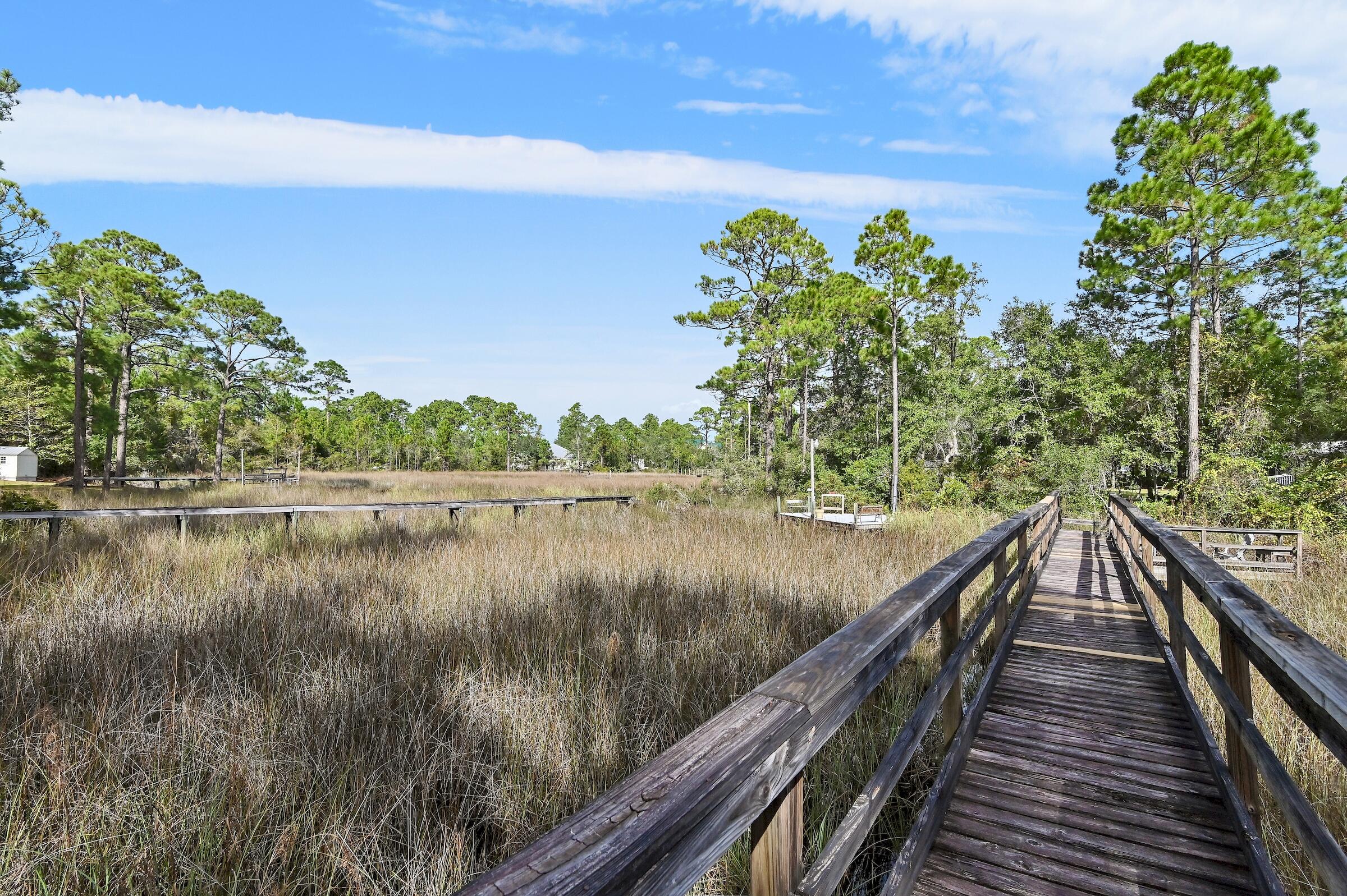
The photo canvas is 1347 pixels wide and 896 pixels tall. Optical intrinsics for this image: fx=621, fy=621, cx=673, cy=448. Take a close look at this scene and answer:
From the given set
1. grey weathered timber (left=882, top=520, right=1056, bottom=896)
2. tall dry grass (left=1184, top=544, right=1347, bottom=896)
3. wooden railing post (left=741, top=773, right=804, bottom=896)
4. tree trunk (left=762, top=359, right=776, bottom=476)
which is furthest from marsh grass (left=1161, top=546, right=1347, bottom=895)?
tree trunk (left=762, top=359, right=776, bottom=476)

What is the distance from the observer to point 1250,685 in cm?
247

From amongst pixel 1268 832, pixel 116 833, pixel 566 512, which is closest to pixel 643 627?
pixel 116 833

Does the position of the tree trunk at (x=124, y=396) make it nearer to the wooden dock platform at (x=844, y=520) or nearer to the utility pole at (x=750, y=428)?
the wooden dock platform at (x=844, y=520)

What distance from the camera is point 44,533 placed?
902 cm

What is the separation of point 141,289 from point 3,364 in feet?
30.0

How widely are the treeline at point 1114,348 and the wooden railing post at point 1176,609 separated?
16610 mm

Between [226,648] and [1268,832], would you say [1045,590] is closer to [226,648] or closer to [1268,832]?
[1268,832]

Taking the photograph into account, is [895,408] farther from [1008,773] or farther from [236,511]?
[1008,773]

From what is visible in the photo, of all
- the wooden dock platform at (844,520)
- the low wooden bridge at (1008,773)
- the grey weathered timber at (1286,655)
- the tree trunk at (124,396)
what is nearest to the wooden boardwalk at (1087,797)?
the low wooden bridge at (1008,773)

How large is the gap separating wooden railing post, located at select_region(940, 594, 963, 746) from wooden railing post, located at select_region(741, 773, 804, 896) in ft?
6.36

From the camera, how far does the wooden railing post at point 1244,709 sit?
2.28 m

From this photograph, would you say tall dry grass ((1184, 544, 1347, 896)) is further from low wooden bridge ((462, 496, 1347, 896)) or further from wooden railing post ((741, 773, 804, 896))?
wooden railing post ((741, 773, 804, 896))

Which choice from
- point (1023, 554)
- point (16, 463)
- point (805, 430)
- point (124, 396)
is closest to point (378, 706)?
point (1023, 554)

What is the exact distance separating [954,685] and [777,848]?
214cm
